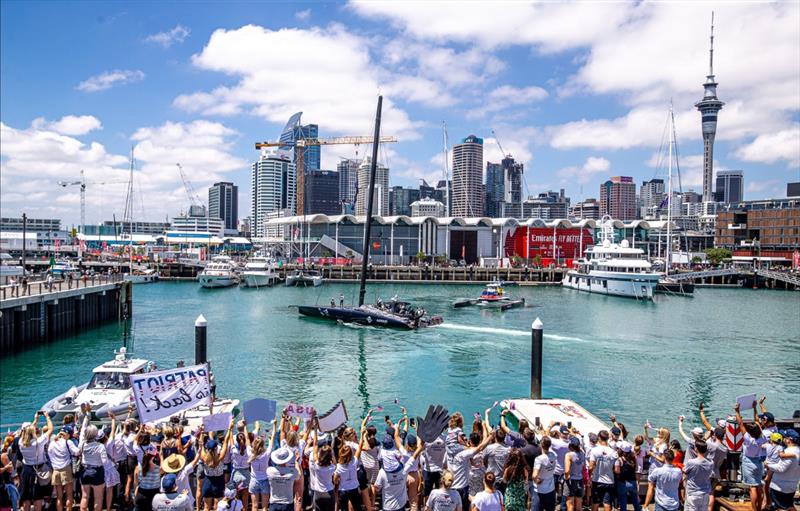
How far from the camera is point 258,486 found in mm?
9672

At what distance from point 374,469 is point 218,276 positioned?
3563 inches

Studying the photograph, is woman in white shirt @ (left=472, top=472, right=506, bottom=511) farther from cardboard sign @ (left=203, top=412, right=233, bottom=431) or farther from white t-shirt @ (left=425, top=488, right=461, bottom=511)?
cardboard sign @ (left=203, top=412, right=233, bottom=431)

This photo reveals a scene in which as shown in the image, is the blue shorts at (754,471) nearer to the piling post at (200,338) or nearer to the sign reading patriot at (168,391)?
the sign reading patriot at (168,391)

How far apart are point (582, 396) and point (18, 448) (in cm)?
2474

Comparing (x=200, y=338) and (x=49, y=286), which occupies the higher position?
(x=49, y=286)

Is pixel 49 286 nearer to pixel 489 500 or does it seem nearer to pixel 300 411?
pixel 300 411

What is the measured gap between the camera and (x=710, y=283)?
112 meters

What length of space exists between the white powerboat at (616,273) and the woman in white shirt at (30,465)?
262 ft

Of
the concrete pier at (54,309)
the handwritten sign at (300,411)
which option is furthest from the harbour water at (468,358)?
the handwritten sign at (300,411)

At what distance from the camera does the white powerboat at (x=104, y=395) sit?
20.7 metres

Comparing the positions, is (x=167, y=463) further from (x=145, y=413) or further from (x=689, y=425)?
(x=689, y=425)

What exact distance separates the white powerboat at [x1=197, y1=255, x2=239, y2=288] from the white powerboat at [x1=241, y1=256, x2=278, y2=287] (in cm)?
215

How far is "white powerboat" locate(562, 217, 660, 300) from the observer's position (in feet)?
265

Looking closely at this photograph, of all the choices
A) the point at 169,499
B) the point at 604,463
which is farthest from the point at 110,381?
the point at 604,463
